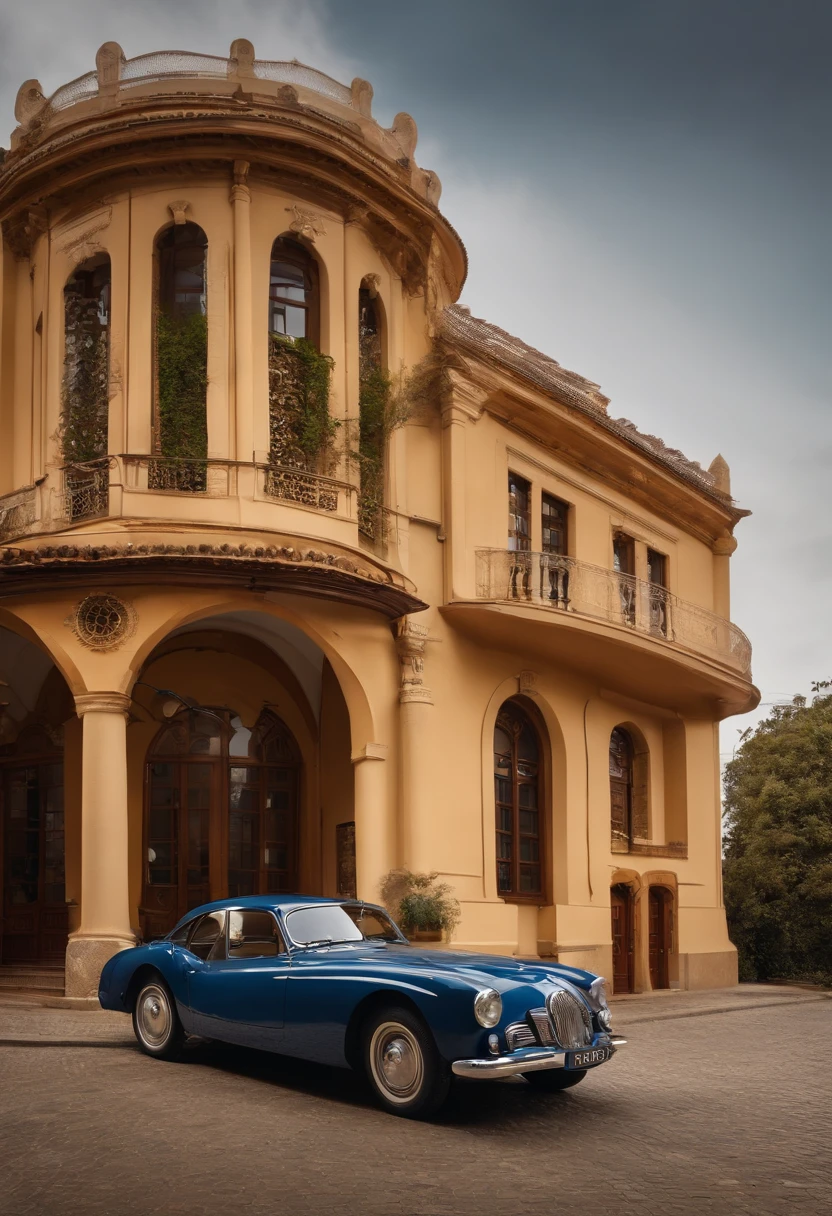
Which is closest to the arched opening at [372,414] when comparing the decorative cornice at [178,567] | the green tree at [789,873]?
the decorative cornice at [178,567]

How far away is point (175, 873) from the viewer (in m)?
17.7

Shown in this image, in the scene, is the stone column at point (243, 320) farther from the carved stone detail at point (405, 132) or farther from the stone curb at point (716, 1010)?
the stone curb at point (716, 1010)

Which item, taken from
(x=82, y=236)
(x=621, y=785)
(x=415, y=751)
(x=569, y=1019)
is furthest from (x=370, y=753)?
(x=569, y=1019)

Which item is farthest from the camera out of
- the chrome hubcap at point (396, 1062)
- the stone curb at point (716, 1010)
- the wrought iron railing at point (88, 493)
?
the stone curb at point (716, 1010)

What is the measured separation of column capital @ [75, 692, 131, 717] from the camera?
15227 mm

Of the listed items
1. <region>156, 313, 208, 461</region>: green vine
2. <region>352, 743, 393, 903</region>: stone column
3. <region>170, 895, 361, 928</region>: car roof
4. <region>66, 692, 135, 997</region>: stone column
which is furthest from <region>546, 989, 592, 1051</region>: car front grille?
<region>156, 313, 208, 461</region>: green vine

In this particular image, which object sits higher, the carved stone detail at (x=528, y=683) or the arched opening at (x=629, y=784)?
the carved stone detail at (x=528, y=683)

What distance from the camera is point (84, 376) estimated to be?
56.7 ft

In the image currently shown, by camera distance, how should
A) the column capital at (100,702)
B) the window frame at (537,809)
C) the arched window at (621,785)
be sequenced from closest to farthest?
the column capital at (100,702) → the window frame at (537,809) → the arched window at (621,785)

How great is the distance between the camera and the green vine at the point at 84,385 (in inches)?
662

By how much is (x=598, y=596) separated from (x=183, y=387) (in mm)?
7085

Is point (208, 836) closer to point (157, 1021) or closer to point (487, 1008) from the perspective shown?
point (157, 1021)

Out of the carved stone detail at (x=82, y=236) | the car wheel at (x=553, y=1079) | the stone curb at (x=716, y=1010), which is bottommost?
the stone curb at (x=716, y=1010)

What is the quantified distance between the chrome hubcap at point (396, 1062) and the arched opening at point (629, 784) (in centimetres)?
1458
